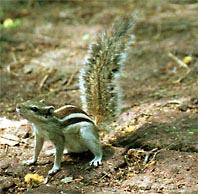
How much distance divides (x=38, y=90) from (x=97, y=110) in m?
1.61

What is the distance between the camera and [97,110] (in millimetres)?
4555

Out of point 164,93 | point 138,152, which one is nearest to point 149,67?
point 164,93

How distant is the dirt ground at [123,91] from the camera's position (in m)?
4.01

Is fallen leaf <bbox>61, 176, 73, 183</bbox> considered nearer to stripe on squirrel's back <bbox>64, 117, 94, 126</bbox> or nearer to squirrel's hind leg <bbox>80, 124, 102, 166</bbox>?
squirrel's hind leg <bbox>80, 124, 102, 166</bbox>

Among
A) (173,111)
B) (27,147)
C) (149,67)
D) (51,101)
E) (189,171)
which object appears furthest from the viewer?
(149,67)

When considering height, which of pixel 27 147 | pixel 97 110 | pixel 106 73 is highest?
pixel 106 73

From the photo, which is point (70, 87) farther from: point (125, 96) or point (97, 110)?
point (97, 110)

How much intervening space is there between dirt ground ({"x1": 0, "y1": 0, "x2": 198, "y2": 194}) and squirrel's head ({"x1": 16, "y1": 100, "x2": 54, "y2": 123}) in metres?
0.43

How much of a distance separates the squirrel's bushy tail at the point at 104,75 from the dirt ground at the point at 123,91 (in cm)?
30

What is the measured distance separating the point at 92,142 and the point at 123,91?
5.69ft

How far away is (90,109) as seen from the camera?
15.1 ft

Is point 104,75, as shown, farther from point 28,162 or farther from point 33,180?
point 33,180

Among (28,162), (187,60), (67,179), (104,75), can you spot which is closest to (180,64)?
(187,60)

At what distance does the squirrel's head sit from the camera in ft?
12.8
